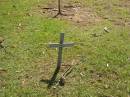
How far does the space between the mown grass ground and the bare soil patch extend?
25 centimetres

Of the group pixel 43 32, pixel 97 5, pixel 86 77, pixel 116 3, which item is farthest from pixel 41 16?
pixel 86 77

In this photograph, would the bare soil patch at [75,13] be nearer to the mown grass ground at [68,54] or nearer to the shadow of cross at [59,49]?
the mown grass ground at [68,54]

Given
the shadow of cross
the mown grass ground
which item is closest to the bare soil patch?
the mown grass ground

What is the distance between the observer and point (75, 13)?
10.6 m

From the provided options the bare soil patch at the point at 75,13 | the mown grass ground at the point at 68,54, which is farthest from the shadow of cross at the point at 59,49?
the bare soil patch at the point at 75,13

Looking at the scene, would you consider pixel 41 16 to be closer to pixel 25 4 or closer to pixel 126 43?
pixel 25 4

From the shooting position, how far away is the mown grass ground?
22.2 feet

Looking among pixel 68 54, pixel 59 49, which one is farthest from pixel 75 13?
pixel 59 49

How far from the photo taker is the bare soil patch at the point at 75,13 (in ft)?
33.0

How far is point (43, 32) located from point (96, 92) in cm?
312

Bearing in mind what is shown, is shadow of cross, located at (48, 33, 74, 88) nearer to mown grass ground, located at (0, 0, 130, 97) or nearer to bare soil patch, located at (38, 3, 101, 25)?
mown grass ground, located at (0, 0, 130, 97)

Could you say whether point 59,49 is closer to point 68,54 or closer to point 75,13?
point 68,54

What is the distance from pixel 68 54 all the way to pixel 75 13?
2.80 metres

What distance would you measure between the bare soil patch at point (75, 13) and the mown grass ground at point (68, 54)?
246 mm
